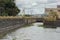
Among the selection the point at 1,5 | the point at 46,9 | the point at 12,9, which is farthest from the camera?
the point at 46,9

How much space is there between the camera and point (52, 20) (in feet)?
216

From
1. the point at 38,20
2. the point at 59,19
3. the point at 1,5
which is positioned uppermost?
the point at 1,5

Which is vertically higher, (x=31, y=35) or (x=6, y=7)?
(x=6, y=7)

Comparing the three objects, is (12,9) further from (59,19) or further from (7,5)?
Answer: (59,19)

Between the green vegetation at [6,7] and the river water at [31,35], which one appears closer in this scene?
the river water at [31,35]

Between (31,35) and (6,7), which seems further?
(6,7)

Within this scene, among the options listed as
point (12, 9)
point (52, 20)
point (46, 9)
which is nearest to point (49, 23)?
point (52, 20)

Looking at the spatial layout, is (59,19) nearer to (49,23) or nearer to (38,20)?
(49,23)

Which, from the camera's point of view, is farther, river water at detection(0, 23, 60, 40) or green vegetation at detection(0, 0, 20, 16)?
green vegetation at detection(0, 0, 20, 16)

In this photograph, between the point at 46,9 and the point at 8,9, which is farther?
the point at 46,9

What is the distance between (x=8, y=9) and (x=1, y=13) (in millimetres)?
4360

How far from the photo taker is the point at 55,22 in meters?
66.1

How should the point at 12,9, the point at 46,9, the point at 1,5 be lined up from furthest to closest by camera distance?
the point at 46,9 < the point at 12,9 < the point at 1,5

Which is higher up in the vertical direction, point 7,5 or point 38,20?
point 7,5
